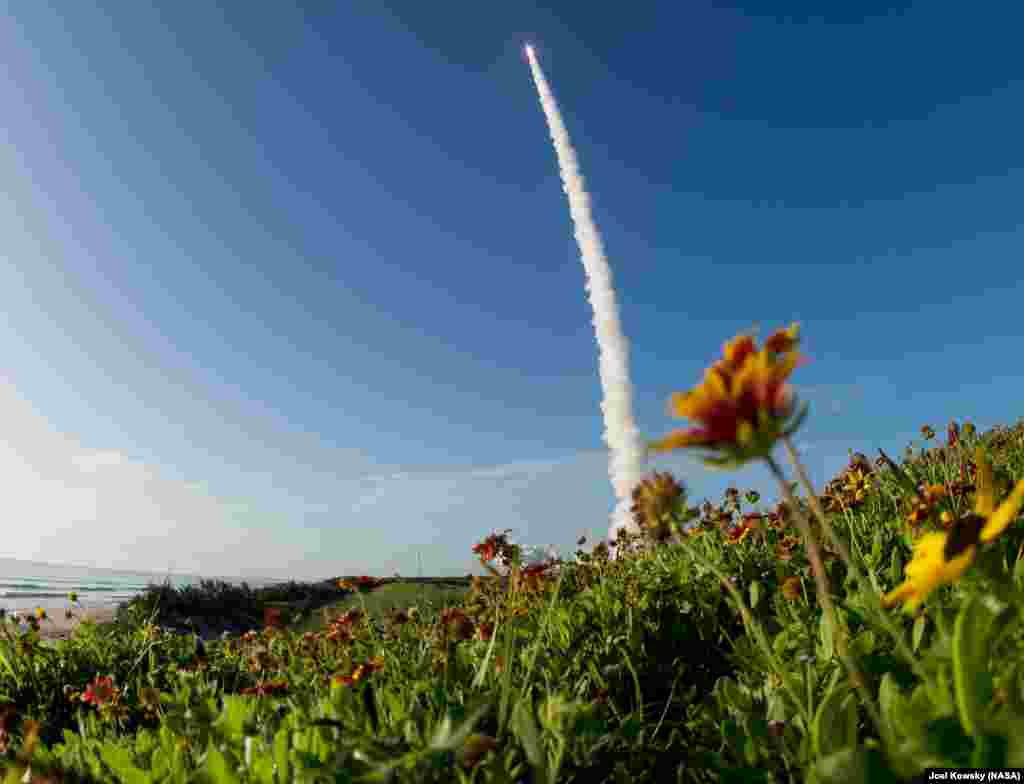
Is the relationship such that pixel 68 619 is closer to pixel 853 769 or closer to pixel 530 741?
pixel 530 741

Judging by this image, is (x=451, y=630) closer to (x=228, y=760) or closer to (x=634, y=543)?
(x=228, y=760)

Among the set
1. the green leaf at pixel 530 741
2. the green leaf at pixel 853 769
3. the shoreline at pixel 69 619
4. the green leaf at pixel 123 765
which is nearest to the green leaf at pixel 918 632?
the green leaf at pixel 853 769

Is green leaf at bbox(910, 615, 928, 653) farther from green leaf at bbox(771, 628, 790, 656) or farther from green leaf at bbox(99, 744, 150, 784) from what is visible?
green leaf at bbox(99, 744, 150, 784)

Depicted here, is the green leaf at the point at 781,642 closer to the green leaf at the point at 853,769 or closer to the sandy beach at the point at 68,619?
the green leaf at the point at 853,769

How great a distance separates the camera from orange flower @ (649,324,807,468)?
1.35 m

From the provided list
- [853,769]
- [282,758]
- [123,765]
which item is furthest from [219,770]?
[853,769]

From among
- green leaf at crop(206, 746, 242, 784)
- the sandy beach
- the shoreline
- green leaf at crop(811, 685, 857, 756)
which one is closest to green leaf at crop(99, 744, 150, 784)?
green leaf at crop(206, 746, 242, 784)

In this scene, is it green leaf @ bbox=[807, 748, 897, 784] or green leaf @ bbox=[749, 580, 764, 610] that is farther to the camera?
green leaf @ bbox=[749, 580, 764, 610]

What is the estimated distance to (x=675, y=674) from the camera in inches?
133

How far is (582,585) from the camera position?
574 centimetres

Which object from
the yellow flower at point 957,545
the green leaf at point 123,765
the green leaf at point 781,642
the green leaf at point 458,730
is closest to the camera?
the yellow flower at point 957,545

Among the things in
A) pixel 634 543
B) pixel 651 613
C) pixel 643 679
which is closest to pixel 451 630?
pixel 643 679

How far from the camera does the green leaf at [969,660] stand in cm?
133

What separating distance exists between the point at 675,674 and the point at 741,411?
7.92ft
